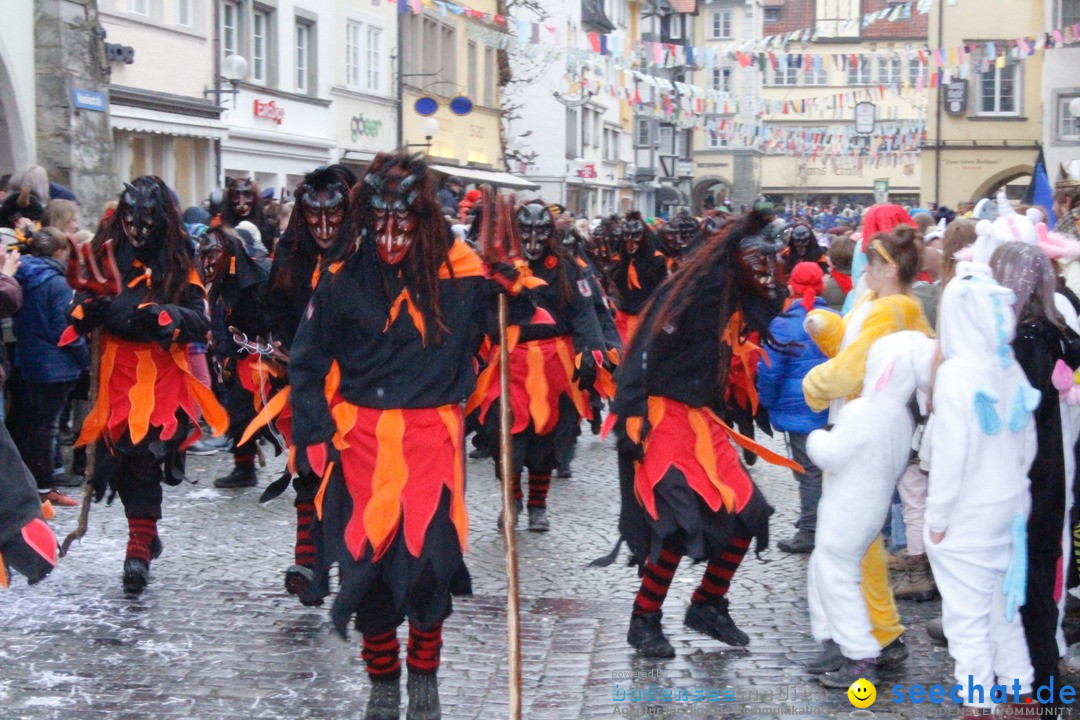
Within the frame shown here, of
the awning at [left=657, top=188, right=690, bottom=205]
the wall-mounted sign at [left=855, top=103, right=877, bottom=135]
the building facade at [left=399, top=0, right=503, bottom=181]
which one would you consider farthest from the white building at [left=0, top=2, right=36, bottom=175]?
the awning at [left=657, top=188, right=690, bottom=205]

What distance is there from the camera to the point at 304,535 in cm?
701

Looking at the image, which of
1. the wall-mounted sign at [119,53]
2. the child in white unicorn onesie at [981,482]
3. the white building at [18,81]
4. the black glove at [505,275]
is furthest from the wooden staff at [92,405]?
the wall-mounted sign at [119,53]

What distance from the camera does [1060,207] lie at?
329 inches

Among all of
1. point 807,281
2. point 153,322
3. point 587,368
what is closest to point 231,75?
point 587,368

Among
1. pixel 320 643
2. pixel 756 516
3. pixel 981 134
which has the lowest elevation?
pixel 320 643

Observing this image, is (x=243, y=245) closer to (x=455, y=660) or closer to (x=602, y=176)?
(x=455, y=660)

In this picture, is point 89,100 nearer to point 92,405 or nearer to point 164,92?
point 164,92

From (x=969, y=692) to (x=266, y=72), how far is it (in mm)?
21837

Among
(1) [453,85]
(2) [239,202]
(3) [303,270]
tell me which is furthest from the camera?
(1) [453,85]

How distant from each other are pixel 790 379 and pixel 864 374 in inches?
85.6

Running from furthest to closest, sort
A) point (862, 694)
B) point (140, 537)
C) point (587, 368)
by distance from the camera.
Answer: point (587, 368), point (140, 537), point (862, 694)

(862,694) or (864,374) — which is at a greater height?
(864,374)

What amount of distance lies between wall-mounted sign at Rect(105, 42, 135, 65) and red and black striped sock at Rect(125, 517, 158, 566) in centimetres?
1318

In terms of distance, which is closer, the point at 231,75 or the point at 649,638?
the point at 649,638
